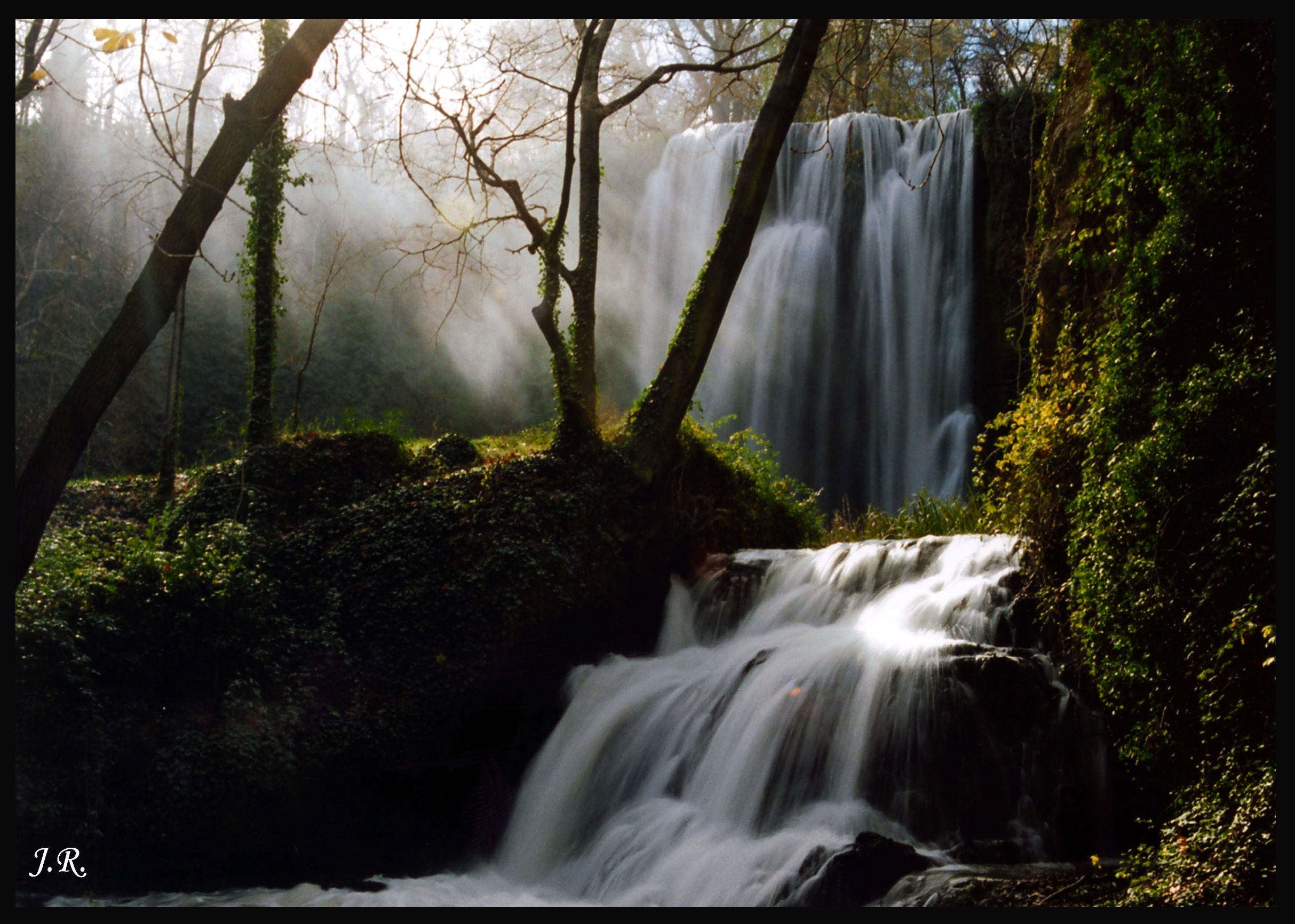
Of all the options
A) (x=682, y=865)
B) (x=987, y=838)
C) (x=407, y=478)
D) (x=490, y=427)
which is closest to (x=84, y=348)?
(x=490, y=427)

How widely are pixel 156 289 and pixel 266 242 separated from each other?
885cm

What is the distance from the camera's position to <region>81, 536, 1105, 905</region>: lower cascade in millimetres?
5828

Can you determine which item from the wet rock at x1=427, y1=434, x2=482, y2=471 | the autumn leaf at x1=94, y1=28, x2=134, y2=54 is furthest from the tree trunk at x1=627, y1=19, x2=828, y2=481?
the autumn leaf at x1=94, y1=28, x2=134, y2=54

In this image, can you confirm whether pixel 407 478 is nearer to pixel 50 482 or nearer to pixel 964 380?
pixel 50 482

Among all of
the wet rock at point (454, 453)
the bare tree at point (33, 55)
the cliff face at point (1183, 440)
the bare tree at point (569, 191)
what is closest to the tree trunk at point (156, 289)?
the bare tree at point (33, 55)

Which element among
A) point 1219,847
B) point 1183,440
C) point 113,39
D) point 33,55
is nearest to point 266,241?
point 33,55

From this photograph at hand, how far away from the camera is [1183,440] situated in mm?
5352

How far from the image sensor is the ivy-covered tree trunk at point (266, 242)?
1245 centimetres

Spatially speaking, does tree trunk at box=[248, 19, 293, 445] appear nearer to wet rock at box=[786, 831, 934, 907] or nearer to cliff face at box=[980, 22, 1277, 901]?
wet rock at box=[786, 831, 934, 907]

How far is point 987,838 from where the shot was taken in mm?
5793

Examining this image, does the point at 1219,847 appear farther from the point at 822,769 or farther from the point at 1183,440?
the point at 822,769

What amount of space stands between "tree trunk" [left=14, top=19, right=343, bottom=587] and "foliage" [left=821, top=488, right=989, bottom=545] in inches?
266

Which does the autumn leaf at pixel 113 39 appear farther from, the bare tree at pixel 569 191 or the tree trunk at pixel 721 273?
the tree trunk at pixel 721 273
